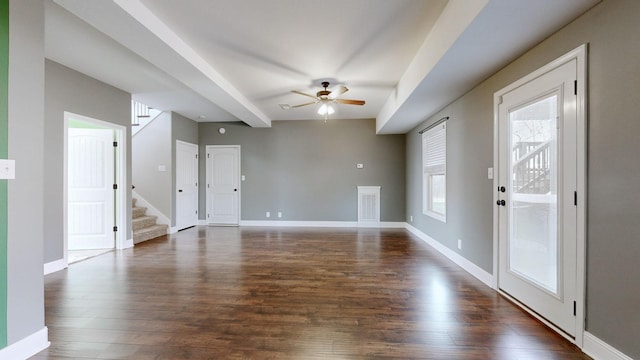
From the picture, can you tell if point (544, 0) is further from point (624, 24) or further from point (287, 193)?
point (287, 193)

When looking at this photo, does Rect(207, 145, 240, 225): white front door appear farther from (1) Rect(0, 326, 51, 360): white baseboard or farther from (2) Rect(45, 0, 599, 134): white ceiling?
(1) Rect(0, 326, 51, 360): white baseboard

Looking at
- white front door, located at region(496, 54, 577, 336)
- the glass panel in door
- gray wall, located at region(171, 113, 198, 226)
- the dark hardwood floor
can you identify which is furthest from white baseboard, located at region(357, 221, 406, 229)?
gray wall, located at region(171, 113, 198, 226)

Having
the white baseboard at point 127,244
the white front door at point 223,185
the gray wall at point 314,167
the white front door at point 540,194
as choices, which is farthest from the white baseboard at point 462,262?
the white baseboard at point 127,244

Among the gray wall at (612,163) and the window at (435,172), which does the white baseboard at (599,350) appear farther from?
the window at (435,172)

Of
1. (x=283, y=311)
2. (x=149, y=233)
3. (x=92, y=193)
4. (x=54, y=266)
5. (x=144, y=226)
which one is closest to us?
(x=283, y=311)

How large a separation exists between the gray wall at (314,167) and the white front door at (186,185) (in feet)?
1.20

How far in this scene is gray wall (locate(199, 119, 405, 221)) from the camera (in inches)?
265

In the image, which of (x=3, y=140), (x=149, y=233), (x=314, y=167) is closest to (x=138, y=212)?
(x=149, y=233)

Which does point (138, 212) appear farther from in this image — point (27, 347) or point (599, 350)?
point (599, 350)

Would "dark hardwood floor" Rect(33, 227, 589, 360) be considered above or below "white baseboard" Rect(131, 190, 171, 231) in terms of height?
below

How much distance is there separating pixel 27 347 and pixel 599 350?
3.76 metres

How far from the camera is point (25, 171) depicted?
182 centimetres

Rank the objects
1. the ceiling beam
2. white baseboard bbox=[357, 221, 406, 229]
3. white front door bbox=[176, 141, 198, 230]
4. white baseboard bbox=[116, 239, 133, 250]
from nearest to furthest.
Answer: the ceiling beam → white baseboard bbox=[116, 239, 133, 250] → white front door bbox=[176, 141, 198, 230] → white baseboard bbox=[357, 221, 406, 229]

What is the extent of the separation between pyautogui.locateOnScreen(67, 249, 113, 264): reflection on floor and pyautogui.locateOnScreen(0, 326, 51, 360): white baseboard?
2.49 m
